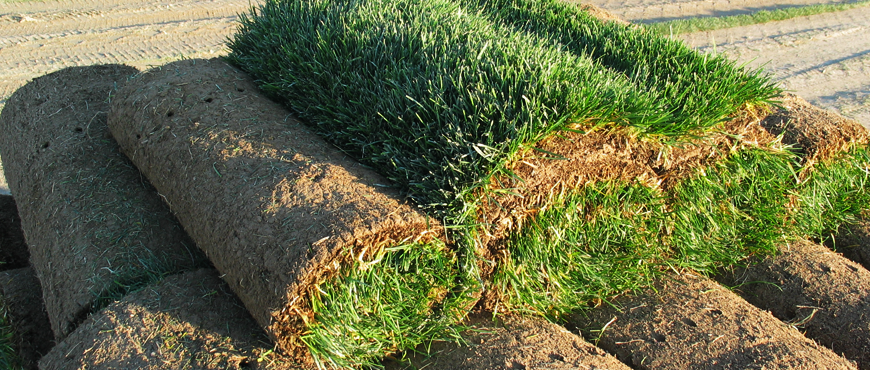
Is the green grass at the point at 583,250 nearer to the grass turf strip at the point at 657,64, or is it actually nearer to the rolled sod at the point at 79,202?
the grass turf strip at the point at 657,64

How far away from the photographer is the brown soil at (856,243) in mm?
2900

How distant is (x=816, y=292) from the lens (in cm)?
247

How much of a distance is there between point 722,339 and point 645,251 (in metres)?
0.51

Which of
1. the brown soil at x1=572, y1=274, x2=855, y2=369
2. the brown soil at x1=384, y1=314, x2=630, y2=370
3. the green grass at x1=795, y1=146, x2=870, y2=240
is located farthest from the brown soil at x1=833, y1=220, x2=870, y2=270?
the brown soil at x1=384, y1=314, x2=630, y2=370

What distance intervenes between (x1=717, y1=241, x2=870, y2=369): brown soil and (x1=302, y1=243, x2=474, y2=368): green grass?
1.29 meters

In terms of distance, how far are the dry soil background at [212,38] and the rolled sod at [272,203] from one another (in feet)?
10.6

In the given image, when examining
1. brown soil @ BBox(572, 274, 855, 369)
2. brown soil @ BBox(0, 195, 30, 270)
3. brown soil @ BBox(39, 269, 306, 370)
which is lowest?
brown soil @ BBox(0, 195, 30, 270)

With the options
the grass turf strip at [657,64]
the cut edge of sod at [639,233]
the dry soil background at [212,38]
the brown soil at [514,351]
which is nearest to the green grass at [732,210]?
the cut edge of sod at [639,233]

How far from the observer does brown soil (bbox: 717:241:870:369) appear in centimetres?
232

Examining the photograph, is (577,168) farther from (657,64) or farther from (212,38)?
(212,38)

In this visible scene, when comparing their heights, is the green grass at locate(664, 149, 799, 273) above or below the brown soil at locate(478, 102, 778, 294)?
below

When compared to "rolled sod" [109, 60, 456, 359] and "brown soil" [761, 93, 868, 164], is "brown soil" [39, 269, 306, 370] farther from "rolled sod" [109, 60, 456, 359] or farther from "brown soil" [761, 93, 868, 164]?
"brown soil" [761, 93, 868, 164]

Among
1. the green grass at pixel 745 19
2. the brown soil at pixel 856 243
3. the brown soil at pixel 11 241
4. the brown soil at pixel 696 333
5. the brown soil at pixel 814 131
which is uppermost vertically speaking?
the brown soil at pixel 814 131

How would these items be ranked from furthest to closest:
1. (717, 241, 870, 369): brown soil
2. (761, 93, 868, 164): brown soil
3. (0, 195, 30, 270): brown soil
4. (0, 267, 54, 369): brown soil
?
1. (0, 195, 30, 270): brown soil
2. (761, 93, 868, 164): brown soil
3. (0, 267, 54, 369): brown soil
4. (717, 241, 870, 369): brown soil
